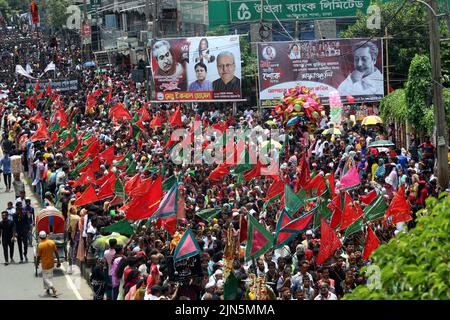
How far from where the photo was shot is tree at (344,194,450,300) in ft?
A: 29.9

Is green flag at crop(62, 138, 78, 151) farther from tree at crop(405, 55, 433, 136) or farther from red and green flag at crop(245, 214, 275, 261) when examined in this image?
red and green flag at crop(245, 214, 275, 261)

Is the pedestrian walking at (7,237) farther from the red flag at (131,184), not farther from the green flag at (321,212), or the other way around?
the green flag at (321,212)

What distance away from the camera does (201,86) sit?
40.7 metres

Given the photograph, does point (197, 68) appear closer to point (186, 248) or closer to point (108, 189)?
point (108, 189)

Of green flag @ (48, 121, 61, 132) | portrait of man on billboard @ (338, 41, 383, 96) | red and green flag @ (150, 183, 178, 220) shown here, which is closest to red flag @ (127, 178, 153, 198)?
red and green flag @ (150, 183, 178, 220)

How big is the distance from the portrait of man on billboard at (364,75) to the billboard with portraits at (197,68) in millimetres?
4272

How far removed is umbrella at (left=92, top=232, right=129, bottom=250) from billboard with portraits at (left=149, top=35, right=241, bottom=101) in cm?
2135

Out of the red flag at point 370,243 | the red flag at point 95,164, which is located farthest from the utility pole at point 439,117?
the red flag at point 95,164

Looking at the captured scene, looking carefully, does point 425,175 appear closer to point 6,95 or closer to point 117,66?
point 6,95

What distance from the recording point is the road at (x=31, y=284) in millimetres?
19312

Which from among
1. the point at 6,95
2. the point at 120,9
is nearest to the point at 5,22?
the point at 120,9

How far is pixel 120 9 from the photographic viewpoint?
6850 cm

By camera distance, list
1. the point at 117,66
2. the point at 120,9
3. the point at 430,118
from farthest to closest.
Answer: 1. the point at 120,9
2. the point at 117,66
3. the point at 430,118
